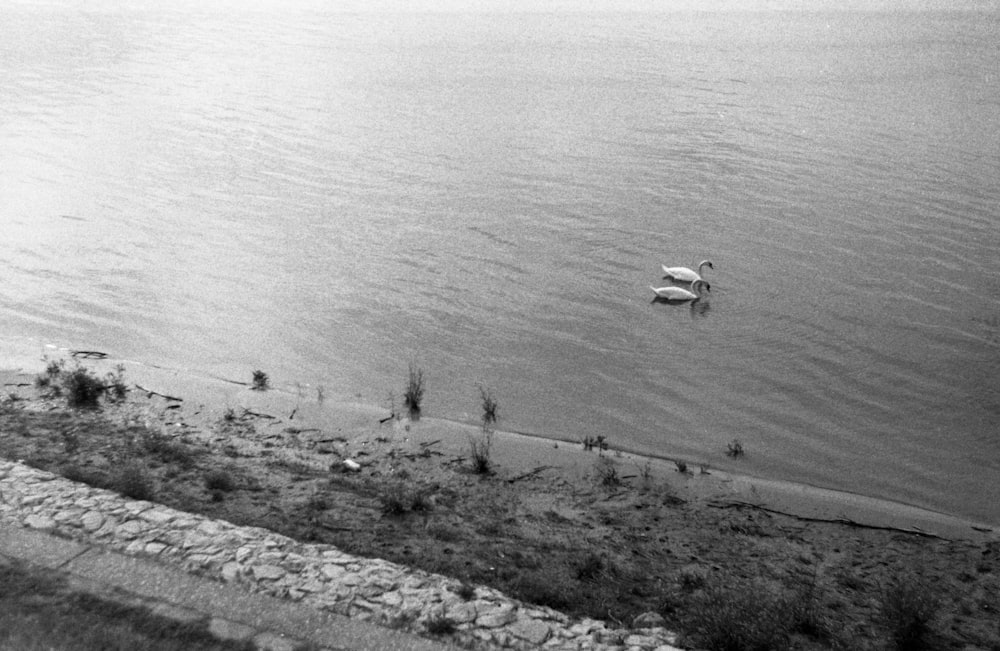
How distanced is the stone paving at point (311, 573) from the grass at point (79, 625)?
76 cm

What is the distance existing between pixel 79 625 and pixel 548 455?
663 cm

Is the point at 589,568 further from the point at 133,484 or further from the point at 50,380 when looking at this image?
the point at 50,380

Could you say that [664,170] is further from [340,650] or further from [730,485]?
[340,650]

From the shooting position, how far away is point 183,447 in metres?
10.9

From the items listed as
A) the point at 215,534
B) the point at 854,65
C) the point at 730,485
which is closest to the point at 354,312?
the point at 730,485

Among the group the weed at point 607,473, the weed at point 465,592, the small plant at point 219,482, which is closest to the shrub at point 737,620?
the weed at point 465,592

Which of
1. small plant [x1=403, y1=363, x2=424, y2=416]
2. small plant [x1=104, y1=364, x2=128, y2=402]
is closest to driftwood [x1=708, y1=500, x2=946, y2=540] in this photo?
small plant [x1=403, y1=363, x2=424, y2=416]

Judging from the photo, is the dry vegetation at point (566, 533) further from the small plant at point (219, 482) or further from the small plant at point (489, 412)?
the small plant at point (489, 412)

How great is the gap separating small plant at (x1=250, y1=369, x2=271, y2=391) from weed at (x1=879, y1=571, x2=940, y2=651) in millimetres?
9231

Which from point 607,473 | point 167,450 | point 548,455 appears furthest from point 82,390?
point 607,473

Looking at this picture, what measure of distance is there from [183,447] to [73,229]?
46.7 ft

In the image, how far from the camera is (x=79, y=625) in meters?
6.55

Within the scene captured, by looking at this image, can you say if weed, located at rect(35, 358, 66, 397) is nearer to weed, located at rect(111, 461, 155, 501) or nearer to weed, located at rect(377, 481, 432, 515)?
weed, located at rect(111, 461, 155, 501)

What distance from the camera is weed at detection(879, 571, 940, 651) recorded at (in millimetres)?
7562
